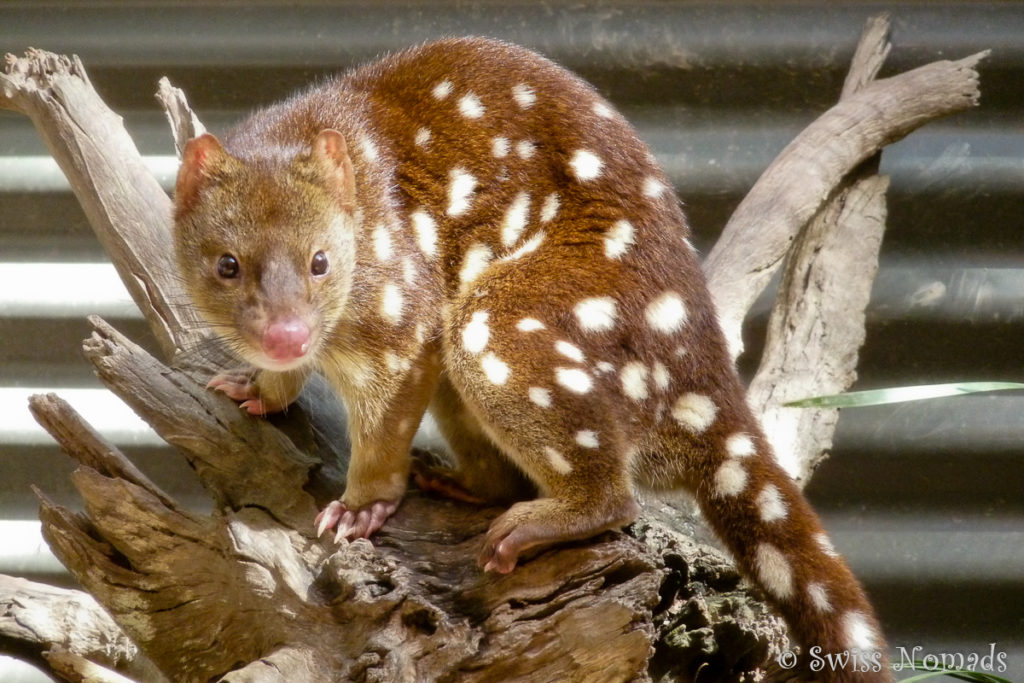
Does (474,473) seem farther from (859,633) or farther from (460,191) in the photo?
(859,633)

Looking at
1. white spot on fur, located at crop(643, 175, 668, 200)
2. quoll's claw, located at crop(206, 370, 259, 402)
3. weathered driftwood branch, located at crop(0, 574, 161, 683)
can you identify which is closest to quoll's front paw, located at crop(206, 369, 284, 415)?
quoll's claw, located at crop(206, 370, 259, 402)

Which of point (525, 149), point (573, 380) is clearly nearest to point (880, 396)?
point (573, 380)

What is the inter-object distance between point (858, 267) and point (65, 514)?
10.00ft

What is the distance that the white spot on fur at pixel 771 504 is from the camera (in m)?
3.09

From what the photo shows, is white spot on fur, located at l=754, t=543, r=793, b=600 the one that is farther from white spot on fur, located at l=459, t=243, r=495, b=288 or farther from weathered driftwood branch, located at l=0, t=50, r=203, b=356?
weathered driftwood branch, located at l=0, t=50, r=203, b=356

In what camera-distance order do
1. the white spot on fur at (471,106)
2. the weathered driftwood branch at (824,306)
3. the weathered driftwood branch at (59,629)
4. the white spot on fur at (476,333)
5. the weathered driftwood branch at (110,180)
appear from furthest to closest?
the weathered driftwood branch at (824,306) < the weathered driftwood branch at (59,629) < the weathered driftwood branch at (110,180) < the white spot on fur at (471,106) < the white spot on fur at (476,333)

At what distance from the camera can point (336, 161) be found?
3.38m

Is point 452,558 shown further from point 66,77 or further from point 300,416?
point 66,77

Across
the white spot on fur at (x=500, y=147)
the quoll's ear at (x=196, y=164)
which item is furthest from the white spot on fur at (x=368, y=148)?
the quoll's ear at (x=196, y=164)

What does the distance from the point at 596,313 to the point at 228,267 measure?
1.12 metres

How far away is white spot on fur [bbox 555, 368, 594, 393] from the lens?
311 centimetres

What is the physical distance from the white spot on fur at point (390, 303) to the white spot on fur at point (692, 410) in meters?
0.92

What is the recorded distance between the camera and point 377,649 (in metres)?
2.86

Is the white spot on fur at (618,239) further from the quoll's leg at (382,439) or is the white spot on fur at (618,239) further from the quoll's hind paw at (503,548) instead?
the quoll's hind paw at (503,548)
